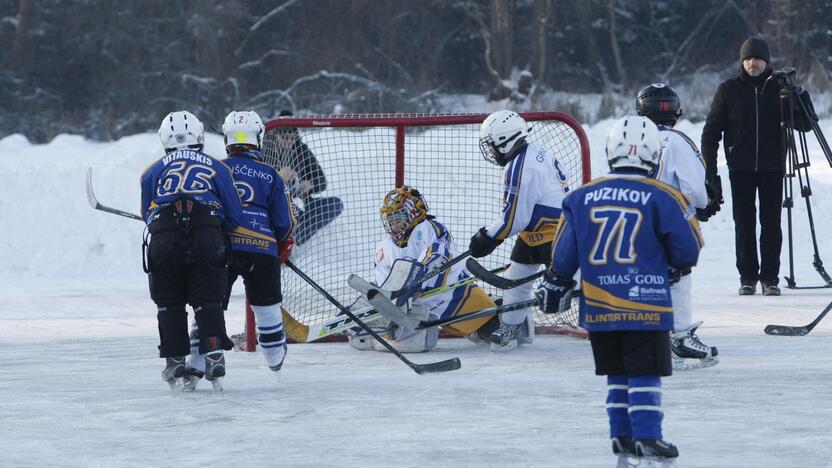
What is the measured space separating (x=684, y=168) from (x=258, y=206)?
5.74 ft

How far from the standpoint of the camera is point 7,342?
7102 millimetres

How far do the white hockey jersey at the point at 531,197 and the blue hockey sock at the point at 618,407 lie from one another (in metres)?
2.18

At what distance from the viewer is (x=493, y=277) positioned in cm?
589

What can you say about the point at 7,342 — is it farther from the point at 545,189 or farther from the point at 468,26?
the point at 468,26

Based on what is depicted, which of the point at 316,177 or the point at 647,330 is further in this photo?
the point at 316,177

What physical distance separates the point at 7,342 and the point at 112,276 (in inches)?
130

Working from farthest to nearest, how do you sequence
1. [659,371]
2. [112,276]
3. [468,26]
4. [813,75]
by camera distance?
[468,26] < [813,75] < [112,276] < [659,371]

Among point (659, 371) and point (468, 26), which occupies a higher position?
point (468, 26)

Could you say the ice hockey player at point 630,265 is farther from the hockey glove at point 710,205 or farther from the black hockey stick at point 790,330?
the black hockey stick at point 790,330

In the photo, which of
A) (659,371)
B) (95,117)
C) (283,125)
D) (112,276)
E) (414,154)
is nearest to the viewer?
(659,371)

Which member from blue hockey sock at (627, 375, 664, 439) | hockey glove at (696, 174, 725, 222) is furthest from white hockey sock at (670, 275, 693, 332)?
blue hockey sock at (627, 375, 664, 439)

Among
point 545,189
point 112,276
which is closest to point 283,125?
point 545,189

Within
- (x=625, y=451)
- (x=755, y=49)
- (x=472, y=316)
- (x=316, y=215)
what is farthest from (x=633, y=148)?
(x=755, y=49)

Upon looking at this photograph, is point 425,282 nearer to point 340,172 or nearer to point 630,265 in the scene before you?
point 340,172
